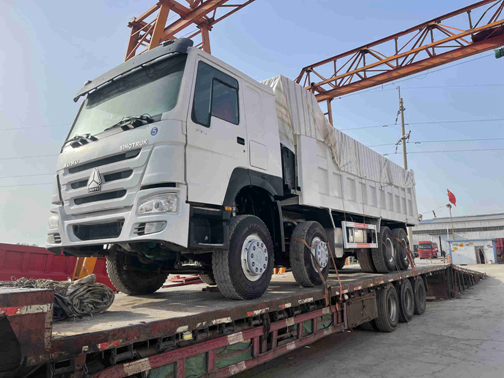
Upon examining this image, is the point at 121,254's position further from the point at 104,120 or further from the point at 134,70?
the point at 134,70

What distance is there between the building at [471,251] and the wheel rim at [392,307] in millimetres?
24730

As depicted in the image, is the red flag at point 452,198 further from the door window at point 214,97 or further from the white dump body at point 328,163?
the door window at point 214,97

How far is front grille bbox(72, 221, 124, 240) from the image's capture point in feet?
12.6

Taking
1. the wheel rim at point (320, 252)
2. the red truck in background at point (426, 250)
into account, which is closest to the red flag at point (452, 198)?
the red truck in background at point (426, 250)

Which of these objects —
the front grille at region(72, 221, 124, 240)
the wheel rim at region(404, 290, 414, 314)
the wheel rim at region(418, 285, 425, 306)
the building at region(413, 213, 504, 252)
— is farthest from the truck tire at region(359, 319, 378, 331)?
the building at region(413, 213, 504, 252)

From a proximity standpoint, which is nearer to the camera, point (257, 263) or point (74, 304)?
point (74, 304)

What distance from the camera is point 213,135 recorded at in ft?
13.8

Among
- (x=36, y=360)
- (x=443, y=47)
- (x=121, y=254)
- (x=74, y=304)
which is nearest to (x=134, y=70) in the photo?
(x=121, y=254)

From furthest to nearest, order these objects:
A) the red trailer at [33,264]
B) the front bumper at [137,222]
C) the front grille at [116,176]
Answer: the red trailer at [33,264] < the front grille at [116,176] < the front bumper at [137,222]

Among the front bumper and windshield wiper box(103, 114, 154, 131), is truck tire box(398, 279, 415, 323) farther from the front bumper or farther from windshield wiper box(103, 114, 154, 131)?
windshield wiper box(103, 114, 154, 131)

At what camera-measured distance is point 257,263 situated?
4.44 metres

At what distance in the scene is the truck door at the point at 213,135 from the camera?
12.9ft

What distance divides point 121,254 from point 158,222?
196 centimetres

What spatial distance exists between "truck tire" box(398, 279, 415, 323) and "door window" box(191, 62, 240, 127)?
5738 mm
